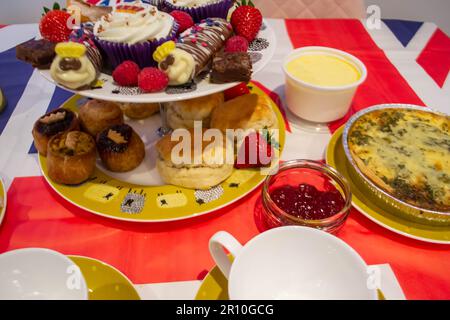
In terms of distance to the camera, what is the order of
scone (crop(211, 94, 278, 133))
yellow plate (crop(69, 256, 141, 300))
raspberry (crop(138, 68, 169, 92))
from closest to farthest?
yellow plate (crop(69, 256, 141, 300)), raspberry (crop(138, 68, 169, 92)), scone (crop(211, 94, 278, 133))

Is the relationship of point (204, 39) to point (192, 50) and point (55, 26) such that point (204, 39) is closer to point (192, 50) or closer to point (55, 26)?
point (192, 50)

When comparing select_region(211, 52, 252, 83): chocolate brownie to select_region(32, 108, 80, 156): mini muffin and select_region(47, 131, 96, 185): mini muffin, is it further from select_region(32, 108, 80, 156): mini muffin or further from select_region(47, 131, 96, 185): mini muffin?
select_region(32, 108, 80, 156): mini muffin

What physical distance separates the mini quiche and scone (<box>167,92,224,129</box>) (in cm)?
60

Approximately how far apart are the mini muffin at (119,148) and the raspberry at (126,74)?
27 centimetres

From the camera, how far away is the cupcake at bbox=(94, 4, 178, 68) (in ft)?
3.76

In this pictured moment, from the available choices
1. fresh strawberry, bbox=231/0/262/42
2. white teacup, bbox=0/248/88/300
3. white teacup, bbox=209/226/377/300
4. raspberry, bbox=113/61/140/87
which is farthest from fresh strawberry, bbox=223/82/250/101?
white teacup, bbox=0/248/88/300

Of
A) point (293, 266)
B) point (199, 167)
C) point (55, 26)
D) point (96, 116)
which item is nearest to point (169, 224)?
point (199, 167)

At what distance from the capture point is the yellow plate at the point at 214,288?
94 cm

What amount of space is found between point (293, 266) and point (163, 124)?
92cm

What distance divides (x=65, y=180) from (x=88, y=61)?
0.45 meters

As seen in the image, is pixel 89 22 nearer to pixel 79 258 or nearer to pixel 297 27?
pixel 79 258

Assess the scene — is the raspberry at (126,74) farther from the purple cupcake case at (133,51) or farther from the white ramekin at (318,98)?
the white ramekin at (318,98)

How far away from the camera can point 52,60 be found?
45.3 inches
